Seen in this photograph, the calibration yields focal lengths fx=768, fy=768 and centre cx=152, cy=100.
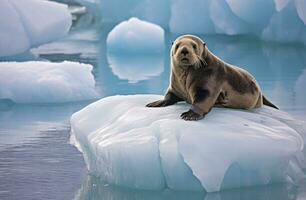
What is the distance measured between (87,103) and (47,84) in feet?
1.33

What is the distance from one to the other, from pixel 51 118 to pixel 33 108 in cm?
60

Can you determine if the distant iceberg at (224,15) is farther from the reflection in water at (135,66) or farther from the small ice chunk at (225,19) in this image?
the reflection in water at (135,66)

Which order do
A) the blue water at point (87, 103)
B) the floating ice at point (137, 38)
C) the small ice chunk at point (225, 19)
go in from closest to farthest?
the blue water at point (87, 103) < the floating ice at point (137, 38) < the small ice chunk at point (225, 19)

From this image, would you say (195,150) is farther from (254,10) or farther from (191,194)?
(254,10)

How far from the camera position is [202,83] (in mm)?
3842

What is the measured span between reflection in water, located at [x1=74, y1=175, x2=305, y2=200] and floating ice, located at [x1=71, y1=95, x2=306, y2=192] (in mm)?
39

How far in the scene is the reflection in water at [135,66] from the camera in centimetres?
825

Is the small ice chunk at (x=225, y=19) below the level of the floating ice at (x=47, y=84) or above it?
below

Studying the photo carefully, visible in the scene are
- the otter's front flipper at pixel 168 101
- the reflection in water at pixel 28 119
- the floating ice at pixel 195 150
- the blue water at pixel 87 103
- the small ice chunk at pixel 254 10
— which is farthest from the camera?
the small ice chunk at pixel 254 10

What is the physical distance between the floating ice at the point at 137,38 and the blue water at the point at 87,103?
0.21 metres

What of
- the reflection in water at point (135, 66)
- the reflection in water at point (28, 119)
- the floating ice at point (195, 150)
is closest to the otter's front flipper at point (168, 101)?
the floating ice at point (195, 150)

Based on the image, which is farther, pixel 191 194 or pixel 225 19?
pixel 225 19

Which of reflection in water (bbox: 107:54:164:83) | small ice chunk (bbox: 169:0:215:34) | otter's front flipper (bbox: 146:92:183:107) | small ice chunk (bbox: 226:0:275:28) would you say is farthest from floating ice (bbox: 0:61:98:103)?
small ice chunk (bbox: 169:0:215:34)

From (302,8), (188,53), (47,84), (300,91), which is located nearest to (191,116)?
(188,53)
